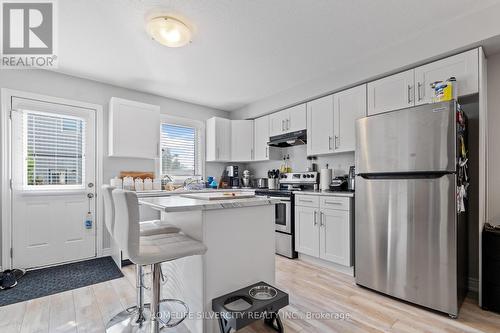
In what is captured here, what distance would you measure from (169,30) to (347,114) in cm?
231

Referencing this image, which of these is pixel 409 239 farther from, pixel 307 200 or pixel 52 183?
pixel 52 183

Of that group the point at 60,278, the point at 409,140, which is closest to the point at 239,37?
the point at 409,140

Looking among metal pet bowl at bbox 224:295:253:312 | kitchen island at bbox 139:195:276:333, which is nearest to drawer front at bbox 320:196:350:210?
kitchen island at bbox 139:195:276:333

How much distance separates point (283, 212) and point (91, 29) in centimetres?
311

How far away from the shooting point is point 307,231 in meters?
3.23

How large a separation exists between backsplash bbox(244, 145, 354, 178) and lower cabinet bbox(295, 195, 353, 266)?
0.75m

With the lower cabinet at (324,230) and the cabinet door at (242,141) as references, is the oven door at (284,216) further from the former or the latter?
the cabinet door at (242,141)

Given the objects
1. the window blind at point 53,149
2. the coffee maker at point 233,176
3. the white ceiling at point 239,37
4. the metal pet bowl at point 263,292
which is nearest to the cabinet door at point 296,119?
the white ceiling at point 239,37

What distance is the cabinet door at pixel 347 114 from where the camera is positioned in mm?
3002

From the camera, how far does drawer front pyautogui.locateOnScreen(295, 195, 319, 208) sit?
314cm

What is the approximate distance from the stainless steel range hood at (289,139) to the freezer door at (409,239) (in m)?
1.41

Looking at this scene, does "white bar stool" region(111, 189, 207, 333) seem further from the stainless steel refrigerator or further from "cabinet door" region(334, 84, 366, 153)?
"cabinet door" region(334, 84, 366, 153)

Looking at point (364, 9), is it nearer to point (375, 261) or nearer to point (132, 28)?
point (132, 28)

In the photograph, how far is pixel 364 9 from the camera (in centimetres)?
205
